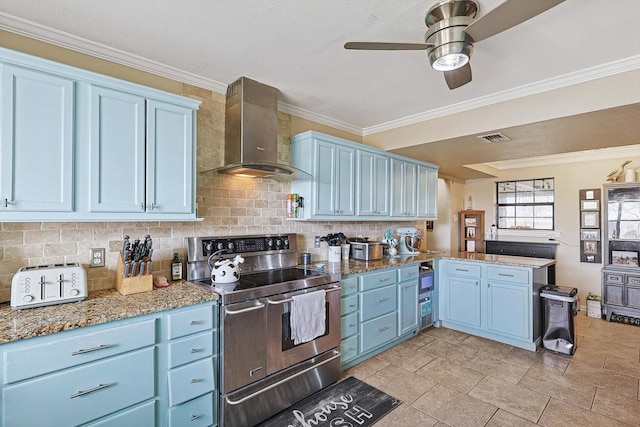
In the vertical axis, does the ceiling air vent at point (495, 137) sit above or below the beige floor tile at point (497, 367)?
above

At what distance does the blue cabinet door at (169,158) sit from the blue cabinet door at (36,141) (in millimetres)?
427

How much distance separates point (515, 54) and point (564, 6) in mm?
514

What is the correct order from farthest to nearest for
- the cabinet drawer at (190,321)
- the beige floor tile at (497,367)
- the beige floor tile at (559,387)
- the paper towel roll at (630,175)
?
the paper towel roll at (630,175) < the beige floor tile at (497,367) < the beige floor tile at (559,387) < the cabinet drawer at (190,321)

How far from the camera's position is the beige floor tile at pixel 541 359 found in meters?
3.07

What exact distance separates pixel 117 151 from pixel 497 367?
368 centimetres

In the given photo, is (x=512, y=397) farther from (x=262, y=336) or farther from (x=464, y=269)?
(x=262, y=336)

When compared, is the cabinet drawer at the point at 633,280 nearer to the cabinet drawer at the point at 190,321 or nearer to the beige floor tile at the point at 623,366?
the beige floor tile at the point at 623,366

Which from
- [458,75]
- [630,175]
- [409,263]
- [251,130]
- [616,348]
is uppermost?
[458,75]

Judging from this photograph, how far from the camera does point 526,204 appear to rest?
6188 mm

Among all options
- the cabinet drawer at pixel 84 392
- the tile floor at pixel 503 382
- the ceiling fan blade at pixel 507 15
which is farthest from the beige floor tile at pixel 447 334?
the ceiling fan blade at pixel 507 15

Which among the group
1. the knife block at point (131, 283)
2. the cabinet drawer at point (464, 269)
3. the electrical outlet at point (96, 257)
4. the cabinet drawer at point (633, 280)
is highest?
the electrical outlet at point (96, 257)

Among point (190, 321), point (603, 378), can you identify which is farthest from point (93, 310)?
point (603, 378)

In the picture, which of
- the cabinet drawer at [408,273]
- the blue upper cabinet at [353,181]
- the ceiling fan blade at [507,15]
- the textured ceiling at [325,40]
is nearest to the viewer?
the ceiling fan blade at [507,15]

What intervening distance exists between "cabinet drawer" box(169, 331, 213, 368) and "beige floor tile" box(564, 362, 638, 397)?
124 inches
